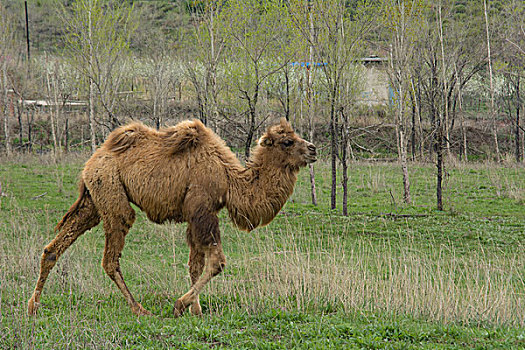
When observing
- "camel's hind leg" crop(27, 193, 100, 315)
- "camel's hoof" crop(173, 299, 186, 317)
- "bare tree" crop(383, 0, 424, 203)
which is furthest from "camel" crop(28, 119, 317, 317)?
"bare tree" crop(383, 0, 424, 203)

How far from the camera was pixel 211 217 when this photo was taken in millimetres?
6793

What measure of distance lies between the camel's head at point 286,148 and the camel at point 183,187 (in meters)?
0.01

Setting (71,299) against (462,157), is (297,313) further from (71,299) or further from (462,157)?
(462,157)

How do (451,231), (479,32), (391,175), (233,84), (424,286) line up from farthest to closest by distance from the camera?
(479,32), (391,175), (233,84), (451,231), (424,286)

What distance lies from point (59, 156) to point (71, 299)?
23148mm

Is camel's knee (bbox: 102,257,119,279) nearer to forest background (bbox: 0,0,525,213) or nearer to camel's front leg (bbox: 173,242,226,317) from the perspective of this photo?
camel's front leg (bbox: 173,242,226,317)

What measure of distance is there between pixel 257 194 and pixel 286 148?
2.43ft

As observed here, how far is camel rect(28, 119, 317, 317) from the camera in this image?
684 centimetres

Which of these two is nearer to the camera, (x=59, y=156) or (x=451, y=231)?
(x=451, y=231)

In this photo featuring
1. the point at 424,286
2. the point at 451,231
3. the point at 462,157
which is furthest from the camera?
the point at 462,157

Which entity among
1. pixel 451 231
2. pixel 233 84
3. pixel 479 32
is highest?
pixel 479 32

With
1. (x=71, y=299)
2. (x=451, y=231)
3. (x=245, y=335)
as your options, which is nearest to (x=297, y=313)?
(x=245, y=335)

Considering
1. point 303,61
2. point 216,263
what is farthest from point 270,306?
point 303,61

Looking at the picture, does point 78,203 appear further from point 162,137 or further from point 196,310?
point 196,310
